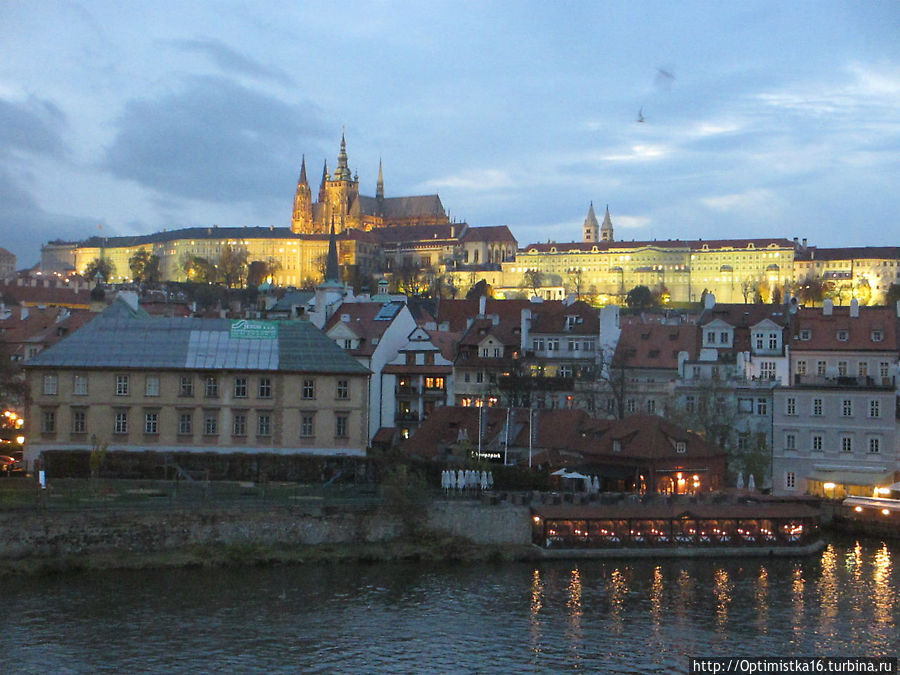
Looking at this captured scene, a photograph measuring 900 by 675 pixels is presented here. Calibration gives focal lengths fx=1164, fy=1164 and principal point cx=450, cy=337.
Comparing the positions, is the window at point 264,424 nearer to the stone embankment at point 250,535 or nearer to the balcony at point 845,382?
the stone embankment at point 250,535

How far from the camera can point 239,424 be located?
53.1 meters

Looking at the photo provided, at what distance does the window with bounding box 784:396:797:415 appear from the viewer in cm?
5644

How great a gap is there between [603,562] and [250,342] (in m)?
20.6

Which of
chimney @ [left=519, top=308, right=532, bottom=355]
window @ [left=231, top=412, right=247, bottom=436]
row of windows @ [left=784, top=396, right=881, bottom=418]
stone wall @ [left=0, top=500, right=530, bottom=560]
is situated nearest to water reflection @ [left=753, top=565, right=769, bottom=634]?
stone wall @ [left=0, top=500, right=530, bottom=560]

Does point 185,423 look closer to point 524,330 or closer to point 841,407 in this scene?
point 524,330

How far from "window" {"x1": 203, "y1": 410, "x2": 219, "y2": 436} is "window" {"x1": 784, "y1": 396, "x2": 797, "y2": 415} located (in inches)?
1069

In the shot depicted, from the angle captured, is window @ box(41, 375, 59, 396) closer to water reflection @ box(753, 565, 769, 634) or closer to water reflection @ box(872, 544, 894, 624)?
water reflection @ box(753, 565, 769, 634)

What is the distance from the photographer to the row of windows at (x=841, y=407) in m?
54.7

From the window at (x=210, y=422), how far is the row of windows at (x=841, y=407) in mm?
27164

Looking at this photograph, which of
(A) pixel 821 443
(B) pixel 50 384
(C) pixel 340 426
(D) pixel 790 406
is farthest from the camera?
(D) pixel 790 406

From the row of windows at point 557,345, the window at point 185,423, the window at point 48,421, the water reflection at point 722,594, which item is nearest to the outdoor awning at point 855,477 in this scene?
the water reflection at point 722,594

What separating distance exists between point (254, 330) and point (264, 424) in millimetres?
4897

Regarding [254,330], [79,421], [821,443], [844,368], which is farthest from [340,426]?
[844,368]

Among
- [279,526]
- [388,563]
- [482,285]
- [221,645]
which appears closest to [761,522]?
[388,563]
